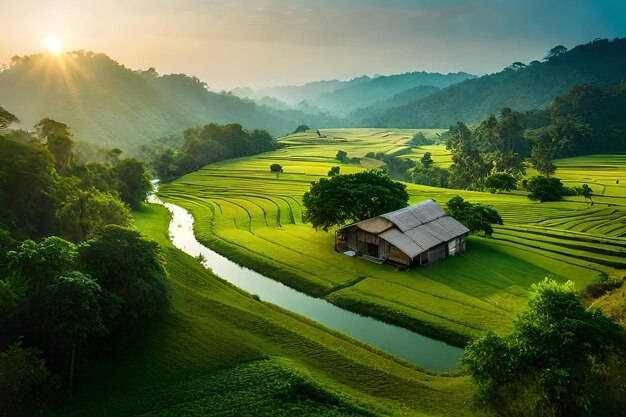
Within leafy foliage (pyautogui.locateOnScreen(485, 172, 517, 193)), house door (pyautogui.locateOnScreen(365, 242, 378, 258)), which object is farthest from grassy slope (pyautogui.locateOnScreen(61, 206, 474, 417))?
leafy foliage (pyautogui.locateOnScreen(485, 172, 517, 193))

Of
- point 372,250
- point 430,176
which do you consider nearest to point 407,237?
point 372,250

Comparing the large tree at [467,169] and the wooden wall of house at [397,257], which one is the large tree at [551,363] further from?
the large tree at [467,169]

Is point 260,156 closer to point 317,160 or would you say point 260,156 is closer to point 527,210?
point 317,160

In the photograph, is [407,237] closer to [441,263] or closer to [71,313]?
[441,263]

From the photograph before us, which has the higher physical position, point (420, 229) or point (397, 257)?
point (420, 229)

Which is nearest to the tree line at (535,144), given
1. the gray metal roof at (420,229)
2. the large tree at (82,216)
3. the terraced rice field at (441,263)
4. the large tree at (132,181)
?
the terraced rice field at (441,263)

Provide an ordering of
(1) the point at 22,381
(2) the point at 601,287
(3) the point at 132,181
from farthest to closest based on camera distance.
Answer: (3) the point at 132,181 < (2) the point at 601,287 < (1) the point at 22,381

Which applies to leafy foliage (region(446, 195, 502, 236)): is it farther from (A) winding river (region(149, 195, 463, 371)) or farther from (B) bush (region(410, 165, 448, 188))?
(B) bush (region(410, 165, 448, 188))
